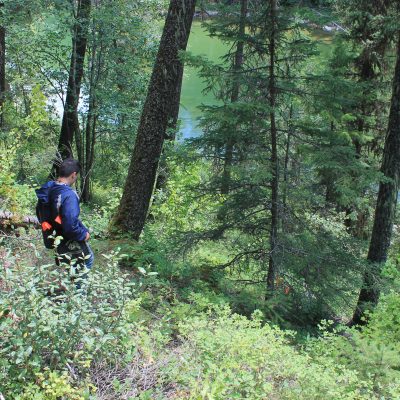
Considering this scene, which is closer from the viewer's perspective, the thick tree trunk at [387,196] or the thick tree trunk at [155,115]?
the thick tree trunk at [155,115]

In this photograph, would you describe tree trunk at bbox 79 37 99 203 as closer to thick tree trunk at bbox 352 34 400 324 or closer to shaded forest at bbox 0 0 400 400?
shaded forest at bbox 0 0 400 400

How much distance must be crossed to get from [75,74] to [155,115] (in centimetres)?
653

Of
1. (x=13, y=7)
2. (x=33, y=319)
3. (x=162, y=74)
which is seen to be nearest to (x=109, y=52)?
(x=13, y=7)

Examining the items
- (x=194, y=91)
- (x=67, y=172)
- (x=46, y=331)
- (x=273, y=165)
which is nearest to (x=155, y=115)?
(x=273, y=165)

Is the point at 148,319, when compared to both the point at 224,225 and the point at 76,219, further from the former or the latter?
the point at 224,225

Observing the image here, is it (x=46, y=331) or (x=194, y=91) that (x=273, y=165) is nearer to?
(x=46, y=331)

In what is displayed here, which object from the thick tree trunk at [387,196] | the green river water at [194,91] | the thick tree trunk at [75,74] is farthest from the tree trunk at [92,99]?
the thick tree trunk at [387,196]

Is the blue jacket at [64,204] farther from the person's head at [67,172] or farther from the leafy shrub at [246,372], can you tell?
the leafy shrub at [246,372]

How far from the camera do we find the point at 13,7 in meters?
10.2

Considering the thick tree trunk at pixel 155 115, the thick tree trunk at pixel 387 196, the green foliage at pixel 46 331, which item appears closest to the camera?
the green foliage at pixel 46 331

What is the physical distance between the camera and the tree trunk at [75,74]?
11.1 metres

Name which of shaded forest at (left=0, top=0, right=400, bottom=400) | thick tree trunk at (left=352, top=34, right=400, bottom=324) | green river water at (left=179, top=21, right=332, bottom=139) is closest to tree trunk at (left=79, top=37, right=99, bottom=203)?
shaded forest at (left=0, top=0, right=400, bottom=400)

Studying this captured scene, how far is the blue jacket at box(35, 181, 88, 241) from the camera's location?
3.91 metres

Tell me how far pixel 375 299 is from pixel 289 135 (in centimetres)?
325
